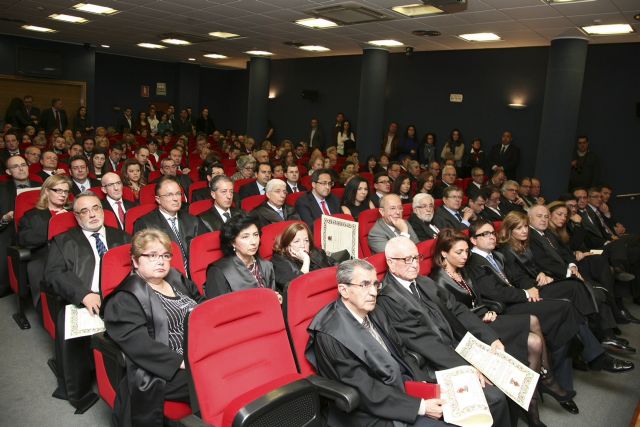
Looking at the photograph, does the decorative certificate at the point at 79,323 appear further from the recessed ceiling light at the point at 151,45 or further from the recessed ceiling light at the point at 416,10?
the recessed ceiling light at the point at 151,45

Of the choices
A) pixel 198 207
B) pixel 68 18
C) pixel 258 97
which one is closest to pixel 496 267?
pixel 198 207

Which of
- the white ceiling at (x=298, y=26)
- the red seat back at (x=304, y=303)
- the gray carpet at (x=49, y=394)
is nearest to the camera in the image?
the red seat back at (x=304, y=303)

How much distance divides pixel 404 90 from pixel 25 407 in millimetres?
10803

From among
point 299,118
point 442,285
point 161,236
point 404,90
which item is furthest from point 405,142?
point 161,236

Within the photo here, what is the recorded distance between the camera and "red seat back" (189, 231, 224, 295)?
326 centimetres

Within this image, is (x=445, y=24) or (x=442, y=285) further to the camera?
(x=445, y=24)

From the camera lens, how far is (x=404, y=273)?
293 centimetres

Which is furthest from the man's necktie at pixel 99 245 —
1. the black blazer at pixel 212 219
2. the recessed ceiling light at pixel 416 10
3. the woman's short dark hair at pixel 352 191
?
the recessed ceiling light at pixel 416 10

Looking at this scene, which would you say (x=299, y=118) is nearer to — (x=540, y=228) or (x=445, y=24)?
(x=445, y=24)

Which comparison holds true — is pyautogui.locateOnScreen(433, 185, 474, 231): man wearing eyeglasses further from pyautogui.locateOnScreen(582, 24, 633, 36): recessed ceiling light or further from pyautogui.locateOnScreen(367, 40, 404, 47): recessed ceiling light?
pyautogui.locateOnScreen(367, 40, 404, 47): recessed ceiling light

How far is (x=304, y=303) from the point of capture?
2.49 meters

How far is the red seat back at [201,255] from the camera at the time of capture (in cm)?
326

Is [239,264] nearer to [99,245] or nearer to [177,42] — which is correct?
[99,245]

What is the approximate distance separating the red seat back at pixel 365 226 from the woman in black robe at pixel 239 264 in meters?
1.52
